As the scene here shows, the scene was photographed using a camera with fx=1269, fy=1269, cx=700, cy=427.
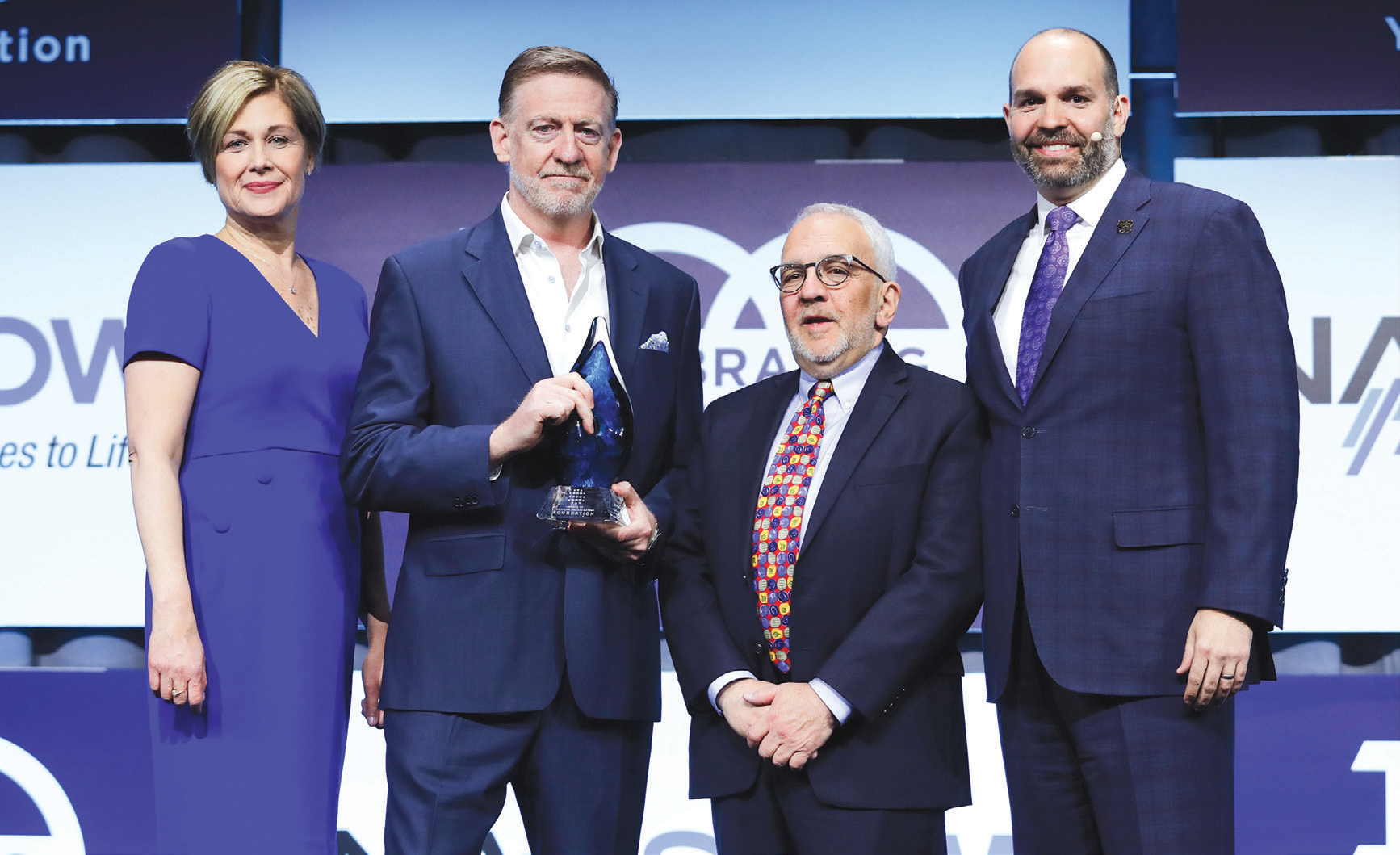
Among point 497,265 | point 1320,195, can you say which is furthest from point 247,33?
point 1320,195

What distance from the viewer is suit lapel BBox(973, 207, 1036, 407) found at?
2.15 m

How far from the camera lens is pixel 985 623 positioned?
7.24 ft

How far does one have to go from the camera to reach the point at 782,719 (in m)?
2.04

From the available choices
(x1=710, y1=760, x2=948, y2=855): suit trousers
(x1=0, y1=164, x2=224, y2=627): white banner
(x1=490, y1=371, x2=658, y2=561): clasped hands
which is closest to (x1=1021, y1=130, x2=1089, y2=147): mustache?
(x1=490, y1=371, x2=658, y2=561): clasped hands

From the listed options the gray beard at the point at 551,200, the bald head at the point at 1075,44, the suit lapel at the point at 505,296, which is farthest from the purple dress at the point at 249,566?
the bald head at the point at 1075,44

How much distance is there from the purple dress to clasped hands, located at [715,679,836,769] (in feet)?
2.64

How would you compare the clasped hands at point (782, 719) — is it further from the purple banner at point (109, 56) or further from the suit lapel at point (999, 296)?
the purple banner at point (109, 56)

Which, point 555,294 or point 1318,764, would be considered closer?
point 555,294

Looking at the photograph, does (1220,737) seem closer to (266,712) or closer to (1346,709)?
(266,712)

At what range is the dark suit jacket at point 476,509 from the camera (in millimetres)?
2086

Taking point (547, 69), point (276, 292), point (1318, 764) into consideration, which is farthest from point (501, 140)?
point (1318, 764)

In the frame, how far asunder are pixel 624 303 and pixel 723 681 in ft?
2.24

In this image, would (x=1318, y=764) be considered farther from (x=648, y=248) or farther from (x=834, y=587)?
(x=648, y=248)

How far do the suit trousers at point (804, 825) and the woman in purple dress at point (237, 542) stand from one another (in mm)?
786
